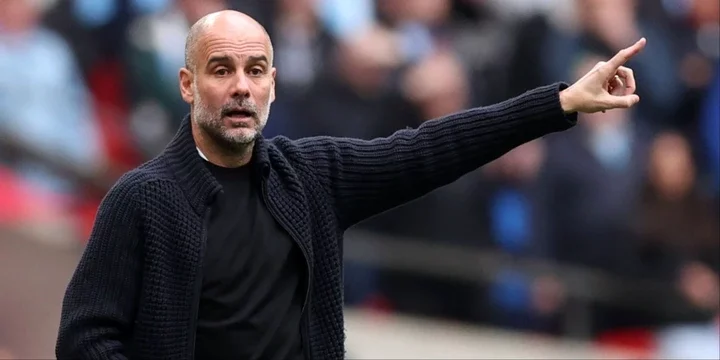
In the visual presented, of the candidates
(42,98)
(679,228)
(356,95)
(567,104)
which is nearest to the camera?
(567,104)

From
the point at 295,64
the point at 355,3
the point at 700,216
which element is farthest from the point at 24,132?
the point at 700,216

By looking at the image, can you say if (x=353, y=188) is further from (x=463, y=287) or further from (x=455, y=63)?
(x=455, y=63)

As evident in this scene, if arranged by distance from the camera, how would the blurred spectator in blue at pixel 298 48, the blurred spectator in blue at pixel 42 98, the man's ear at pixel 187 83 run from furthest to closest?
the blurred spectator in blue at pixel 298 48
the blurred spectator in blue at pixel 42 98
the man's ear at pixel 187 83

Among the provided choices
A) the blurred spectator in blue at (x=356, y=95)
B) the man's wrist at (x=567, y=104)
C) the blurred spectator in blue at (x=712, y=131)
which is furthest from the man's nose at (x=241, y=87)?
the blurred spectator in blue at (x=712, y=131)

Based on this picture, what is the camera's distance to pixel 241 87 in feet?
11.1

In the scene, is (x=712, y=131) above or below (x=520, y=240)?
above

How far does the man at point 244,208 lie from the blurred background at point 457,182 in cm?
291

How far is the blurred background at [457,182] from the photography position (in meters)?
6.42

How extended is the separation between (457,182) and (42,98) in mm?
2059

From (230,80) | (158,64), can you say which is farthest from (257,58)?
(158,64)

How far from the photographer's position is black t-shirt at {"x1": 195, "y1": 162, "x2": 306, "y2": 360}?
11.0 feet

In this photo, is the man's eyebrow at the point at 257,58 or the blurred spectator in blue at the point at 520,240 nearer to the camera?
the man's eyebrow at the point at 257,58

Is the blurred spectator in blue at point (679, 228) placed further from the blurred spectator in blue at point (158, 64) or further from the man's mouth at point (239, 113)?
the man's mouth at point (239, 113)

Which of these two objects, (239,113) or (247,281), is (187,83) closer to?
(239,113)
